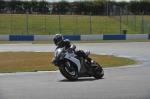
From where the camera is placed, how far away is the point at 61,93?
9906 millimetres

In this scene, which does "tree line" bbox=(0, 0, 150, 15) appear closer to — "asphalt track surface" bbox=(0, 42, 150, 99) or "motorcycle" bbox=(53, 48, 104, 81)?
"asphalt track surface" bbox=(0, 42, 150, 99)

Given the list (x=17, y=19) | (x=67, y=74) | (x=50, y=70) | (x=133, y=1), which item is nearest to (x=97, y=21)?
(x=17, y=19)

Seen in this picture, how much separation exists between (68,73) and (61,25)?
4013 centimetres

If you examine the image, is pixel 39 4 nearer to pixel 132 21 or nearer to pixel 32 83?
pixel 132 21

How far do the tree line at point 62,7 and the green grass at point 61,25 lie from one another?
23.9 feet

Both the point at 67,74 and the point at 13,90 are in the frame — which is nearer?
the point at 13,90

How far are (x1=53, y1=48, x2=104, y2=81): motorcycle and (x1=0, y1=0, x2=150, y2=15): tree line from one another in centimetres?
4980

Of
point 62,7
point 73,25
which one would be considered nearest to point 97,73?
point 73,25

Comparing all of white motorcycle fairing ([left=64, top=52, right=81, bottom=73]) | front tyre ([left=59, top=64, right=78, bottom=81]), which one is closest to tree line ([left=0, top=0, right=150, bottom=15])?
white motorcycle fairing ([left=64, top=52, right=81, bottom=73])

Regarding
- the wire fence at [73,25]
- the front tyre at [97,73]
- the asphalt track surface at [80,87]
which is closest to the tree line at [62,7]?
the wire fence at [73,25]

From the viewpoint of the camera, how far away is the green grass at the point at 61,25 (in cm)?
4928

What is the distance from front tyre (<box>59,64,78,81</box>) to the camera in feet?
40.0

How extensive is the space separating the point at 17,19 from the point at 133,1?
77.0ft

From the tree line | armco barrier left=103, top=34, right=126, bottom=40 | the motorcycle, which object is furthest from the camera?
the tree line
